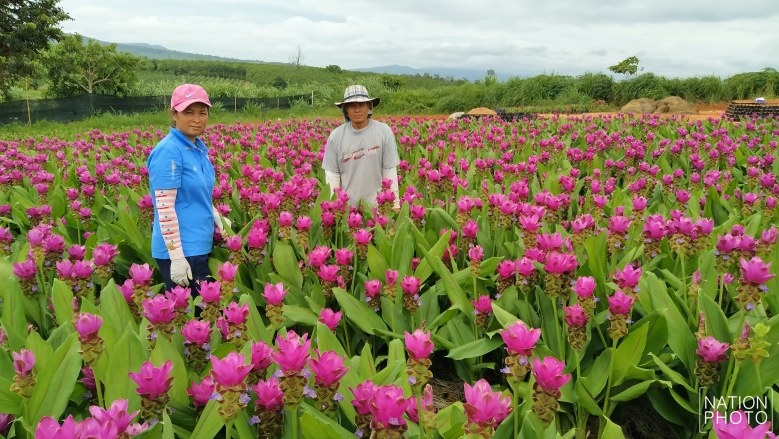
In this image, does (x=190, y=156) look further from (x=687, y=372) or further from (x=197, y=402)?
(x=687, y=372)

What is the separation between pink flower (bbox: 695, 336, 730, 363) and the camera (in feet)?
7.30

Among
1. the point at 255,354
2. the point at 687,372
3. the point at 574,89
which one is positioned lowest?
the point at 687,372

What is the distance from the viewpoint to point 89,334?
1971 mm

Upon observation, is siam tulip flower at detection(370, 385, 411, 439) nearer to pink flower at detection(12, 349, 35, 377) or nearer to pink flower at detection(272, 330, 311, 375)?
pink flower at detection(272, 330, 311, 375)

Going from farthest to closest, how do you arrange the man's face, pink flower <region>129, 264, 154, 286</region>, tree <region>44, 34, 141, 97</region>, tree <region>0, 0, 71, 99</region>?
tree <region>44, 34, 141, 97</region>
tree <region>0, 0, 71, 99</region>
the man's face
pink flower <region>129, 264, 154, 286</region>

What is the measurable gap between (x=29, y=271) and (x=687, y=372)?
11.5 feet

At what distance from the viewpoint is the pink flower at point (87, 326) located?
6.36 feet

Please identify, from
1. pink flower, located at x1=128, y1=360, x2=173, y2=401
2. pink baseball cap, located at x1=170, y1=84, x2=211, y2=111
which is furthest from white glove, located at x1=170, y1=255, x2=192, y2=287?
pink flower, located at x1=128, y1=360, x2=173, y2=401

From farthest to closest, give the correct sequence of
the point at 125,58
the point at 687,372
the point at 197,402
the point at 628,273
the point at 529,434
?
the point at 125,58
the point at 687,372
the point at 628,273
the point at 197,402
the point at 529,434

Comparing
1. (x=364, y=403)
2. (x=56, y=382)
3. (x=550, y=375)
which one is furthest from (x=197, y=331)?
(x=550, y=375)

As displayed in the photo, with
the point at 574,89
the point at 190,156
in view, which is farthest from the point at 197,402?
the point at 574,89

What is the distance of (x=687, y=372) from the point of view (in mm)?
2787

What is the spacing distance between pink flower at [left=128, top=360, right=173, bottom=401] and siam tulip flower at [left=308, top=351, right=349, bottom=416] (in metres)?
0.46

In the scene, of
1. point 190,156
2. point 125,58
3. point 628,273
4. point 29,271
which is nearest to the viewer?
point 628,273
